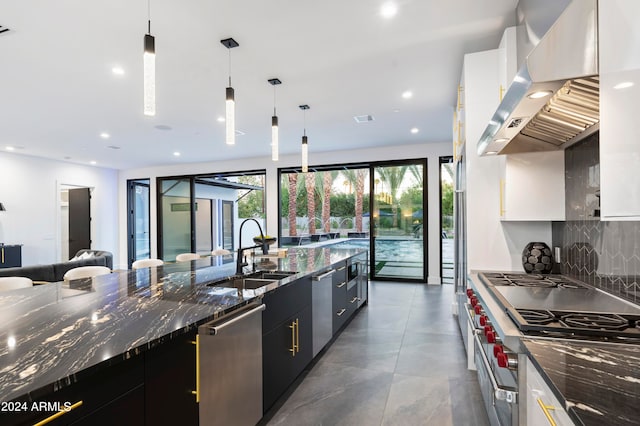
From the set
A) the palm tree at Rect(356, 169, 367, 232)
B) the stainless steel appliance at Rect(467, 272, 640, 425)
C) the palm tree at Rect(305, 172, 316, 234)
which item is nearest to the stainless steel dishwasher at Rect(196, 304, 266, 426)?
the stainless steel appliance at Rect(467, 272, 640, 425)

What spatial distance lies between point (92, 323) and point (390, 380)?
2153 mm

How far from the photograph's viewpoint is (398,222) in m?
7.00

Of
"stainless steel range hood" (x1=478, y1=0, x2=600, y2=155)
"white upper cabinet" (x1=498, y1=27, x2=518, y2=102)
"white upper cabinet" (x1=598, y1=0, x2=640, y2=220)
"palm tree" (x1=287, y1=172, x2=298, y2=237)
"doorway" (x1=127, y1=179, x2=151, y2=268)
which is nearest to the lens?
"white upper cabinet" (x1=598, y1=0, x2=640, y2=220)

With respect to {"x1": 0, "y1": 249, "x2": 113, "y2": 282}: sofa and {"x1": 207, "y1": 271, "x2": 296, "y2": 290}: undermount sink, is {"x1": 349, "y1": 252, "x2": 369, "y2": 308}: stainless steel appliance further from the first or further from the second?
{"x1": 0, "y1": 249, "x2": 113, "y2": 282}: sofa

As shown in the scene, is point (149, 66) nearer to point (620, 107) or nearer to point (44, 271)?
point (620, 107)

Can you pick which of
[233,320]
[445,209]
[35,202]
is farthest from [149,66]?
[35,202]

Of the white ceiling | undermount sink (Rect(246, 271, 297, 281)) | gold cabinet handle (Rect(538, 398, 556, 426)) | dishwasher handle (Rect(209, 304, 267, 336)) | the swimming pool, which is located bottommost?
the swimming pool

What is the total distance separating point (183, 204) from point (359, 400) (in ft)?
25.9

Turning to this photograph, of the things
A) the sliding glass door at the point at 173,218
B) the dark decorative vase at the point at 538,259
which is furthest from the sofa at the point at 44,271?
the dark decorative vase at the point at 538,259

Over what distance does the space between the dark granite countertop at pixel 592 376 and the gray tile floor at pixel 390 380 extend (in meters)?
1.26

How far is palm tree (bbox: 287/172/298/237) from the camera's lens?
835cm

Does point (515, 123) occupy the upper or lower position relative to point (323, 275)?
upper

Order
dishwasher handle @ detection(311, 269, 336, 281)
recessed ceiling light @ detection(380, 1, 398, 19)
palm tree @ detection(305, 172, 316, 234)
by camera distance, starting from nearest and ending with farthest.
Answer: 1. recessed ceiling light @ detection(380, 1, 398, 19)
2. dishwasher handle @ detection(311, 269, 336, 281)
3. palm tree @ detection(305, 172, 316, 234)

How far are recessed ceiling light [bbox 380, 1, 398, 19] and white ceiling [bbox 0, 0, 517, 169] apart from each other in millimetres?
42
